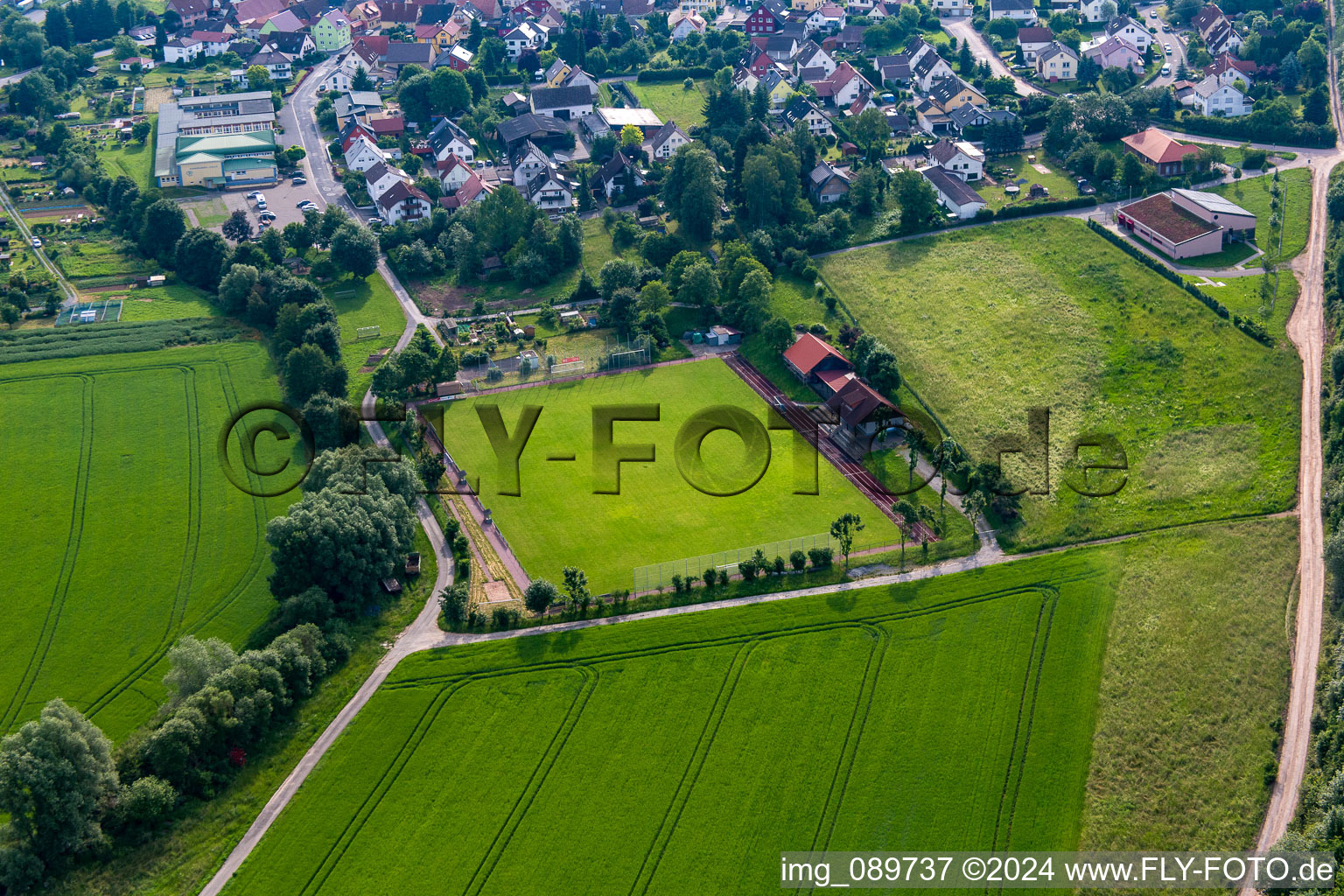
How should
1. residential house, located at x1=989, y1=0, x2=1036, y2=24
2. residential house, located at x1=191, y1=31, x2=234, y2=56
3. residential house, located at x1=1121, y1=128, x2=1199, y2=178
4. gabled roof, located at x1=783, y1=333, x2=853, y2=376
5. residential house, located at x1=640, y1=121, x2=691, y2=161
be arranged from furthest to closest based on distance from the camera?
residential house, located at x1=191, y1=31, x2=234, y2=56, residential house, located at x1=989, y1=0, x2=1036, y2=24, residential house, located at x1=640, y1=121, x2=691, y2=161, residential house, located at x1=1121, y1=128, x2=1199, y2=178, gabled roof, located at x1=783, y1=333, x2=853, y2=376

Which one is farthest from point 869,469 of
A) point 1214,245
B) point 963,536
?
point 1214,245

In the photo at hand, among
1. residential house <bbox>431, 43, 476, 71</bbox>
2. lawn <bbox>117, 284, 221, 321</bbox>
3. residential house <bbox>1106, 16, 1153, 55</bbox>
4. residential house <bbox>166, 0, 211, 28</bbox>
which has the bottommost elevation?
lawn <bbox>117, 284, 221, 321</bbox>

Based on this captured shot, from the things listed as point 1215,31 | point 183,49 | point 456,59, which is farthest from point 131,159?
point 1215,31

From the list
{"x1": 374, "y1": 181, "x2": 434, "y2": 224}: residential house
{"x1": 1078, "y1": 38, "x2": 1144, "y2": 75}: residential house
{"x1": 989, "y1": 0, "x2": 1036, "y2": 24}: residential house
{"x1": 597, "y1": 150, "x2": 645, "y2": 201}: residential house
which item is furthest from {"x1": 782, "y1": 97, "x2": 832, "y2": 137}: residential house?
{"x1": 989, "y1": 0, "x2": 1036, "y2": 24}: residential house

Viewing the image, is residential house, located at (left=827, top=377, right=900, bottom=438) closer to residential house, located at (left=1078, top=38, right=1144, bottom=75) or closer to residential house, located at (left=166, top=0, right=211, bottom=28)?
residential house, located at (left=1078, top=38, right=1144, bottom=75)

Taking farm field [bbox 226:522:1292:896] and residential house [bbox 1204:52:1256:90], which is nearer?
farm field [bbox 226:522:1292:896]

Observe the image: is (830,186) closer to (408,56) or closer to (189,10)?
(408,56)
